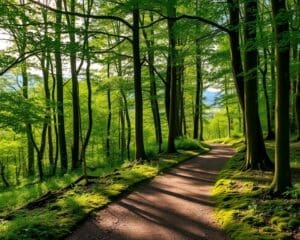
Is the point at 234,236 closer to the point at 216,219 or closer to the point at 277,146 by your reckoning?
the point at 216,219

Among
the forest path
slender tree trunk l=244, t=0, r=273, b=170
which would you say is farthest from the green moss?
slender tree trunk l=244, t=0, r=273, b=170

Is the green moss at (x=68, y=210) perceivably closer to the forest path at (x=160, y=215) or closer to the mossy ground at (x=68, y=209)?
the mossy ground at (x=68, y=209)

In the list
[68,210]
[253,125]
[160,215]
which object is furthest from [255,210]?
[253,125]

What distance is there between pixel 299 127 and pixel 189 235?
13877mm

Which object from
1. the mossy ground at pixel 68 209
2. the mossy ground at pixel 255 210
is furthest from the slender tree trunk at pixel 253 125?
the mossy ground at pixel 68 209

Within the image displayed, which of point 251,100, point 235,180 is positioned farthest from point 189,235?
point 251,100

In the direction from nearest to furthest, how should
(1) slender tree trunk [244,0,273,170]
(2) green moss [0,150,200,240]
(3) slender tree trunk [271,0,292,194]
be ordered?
(2) green moss [0,150,200,240], (3) slender tree trunk [271,0,292,194], (1) slender tree trunk [244,0,273,170]

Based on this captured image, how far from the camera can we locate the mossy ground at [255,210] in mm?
6497

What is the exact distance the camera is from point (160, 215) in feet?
27.1

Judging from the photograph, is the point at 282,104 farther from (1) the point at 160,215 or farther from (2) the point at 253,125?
(2) the point at 253,125

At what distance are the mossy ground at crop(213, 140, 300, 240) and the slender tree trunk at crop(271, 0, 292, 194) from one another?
347 millimetres

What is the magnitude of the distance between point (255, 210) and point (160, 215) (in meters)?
2.04

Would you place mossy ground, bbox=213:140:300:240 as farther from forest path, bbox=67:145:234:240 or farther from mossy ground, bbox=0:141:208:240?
mossy ground, bbox=0:141:208:240

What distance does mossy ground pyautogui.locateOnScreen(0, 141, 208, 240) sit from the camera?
695cm
